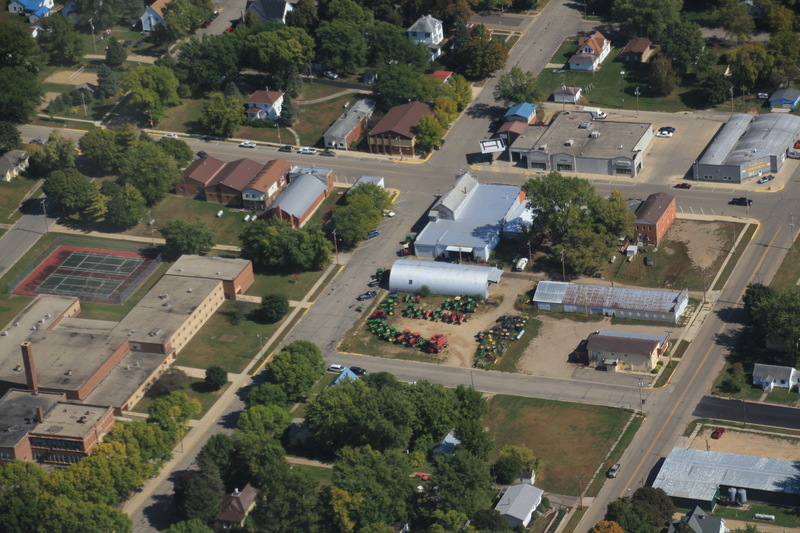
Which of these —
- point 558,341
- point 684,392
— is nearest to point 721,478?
point 684,392

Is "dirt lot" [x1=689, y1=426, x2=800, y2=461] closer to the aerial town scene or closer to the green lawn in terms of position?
the aerial town scene

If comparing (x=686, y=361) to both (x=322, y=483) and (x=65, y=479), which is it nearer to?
(x=322, y=483)

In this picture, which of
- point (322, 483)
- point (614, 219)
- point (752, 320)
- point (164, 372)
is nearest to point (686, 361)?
point (752, 320)

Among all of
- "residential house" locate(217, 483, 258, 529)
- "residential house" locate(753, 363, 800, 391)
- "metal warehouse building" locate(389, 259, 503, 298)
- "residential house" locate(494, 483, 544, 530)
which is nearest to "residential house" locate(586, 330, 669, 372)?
"residential house" locate(753, 363, 800, 391)

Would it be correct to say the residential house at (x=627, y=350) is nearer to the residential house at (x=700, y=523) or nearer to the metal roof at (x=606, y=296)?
the metal roof at (x=606, y=296)

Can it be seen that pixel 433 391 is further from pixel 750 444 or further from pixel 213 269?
pixel 213 269
